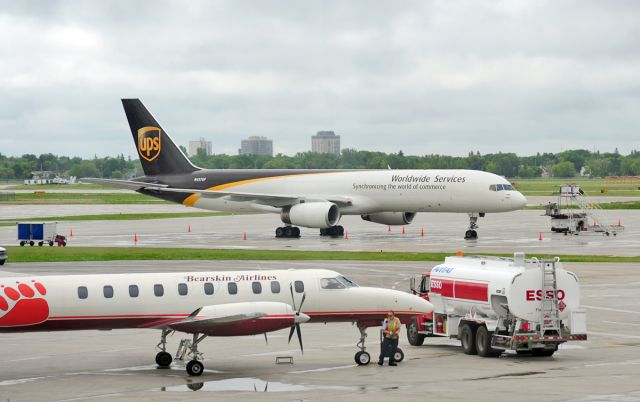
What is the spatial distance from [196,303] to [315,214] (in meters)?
44.0

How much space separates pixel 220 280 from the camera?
3031 cm

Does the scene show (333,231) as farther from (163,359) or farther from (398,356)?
(163,359)

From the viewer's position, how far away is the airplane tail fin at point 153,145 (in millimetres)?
82750

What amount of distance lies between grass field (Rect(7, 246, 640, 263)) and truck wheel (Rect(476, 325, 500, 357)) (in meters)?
27.2

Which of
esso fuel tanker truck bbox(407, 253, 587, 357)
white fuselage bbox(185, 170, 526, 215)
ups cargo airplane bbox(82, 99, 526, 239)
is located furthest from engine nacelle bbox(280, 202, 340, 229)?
esso fuel tanker truck bbox(407, 253, 587, 357)

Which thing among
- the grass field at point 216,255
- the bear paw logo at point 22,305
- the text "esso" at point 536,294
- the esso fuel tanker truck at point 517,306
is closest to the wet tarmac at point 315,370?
the esso fuel tanker truck at point 517,306

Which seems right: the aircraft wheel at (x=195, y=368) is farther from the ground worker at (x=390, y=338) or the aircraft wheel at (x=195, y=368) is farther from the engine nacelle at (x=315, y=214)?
the engine nacelle at (x=315, y=214)

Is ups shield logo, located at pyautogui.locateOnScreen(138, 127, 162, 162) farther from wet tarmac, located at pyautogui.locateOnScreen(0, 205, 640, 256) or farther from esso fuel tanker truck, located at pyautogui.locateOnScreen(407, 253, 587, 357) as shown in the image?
esso fuel tanker truck, located at pyautogui.locateOnScreen(407, 253, 587, 357)

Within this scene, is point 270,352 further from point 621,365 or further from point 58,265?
point 58,265

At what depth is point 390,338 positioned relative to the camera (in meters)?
29.8

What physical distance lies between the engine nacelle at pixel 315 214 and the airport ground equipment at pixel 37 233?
53.9ft

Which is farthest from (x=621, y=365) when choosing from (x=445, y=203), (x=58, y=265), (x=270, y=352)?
(x=445, y=203)

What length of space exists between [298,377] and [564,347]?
9330 millimetres

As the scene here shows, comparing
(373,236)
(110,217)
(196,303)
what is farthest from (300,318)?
(110,217)
